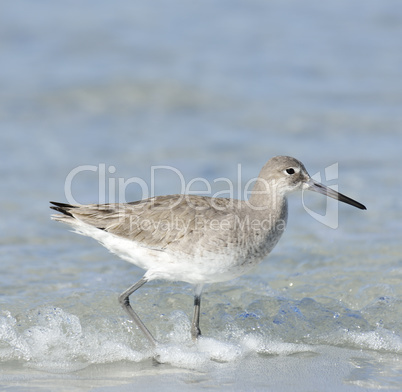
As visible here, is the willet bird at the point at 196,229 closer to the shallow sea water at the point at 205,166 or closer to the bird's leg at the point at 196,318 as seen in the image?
the bird's leg at the point at 196,318

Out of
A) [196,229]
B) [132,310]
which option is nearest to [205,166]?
[132,310]

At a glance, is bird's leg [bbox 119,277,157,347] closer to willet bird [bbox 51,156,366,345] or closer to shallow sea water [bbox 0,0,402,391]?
willet bird [bbox 51,156,366,345]

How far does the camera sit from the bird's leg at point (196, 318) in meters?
5.81

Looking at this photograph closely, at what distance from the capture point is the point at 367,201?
9094mm

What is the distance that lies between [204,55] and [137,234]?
9.31m

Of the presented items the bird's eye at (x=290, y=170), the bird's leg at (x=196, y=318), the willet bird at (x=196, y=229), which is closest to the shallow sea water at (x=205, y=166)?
the bird's leg at (x=196, y=318)

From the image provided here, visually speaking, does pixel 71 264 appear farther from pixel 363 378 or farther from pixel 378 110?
pixel 378 110

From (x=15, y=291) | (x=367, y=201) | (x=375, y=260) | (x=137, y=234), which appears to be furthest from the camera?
(x=367, y=201)

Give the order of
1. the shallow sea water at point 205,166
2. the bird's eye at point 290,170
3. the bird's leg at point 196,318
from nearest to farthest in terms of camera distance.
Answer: the shallow sea water at point 205,166 → the bird's leg at point 196,318 → the bird's eye at point 290,170

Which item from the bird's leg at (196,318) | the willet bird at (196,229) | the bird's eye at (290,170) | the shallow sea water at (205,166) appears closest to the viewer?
the shallow sea water at (205,166)

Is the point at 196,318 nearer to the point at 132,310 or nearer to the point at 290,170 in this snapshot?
the point at 132,310

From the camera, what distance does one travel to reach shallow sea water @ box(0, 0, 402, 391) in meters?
5.41

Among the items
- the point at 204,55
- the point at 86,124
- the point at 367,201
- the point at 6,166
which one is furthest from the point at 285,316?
the point at 204,55

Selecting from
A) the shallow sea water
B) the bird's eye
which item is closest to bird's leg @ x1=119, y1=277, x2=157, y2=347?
the shallow sea water
